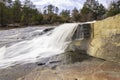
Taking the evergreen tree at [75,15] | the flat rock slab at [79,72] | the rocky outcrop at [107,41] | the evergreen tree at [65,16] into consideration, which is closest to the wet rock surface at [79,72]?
the flat rock slab at [79,72]

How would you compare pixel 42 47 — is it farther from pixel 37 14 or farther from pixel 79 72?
pixel 37 14

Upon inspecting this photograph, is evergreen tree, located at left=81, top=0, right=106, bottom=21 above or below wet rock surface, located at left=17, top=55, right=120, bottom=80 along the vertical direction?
above

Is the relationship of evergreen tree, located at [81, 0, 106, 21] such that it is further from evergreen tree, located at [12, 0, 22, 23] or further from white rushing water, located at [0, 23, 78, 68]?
white rushing water, located at [0, 23, 78, 68]

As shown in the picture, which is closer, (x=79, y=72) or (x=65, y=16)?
(x=79, y=72)

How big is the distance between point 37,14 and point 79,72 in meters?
29.7

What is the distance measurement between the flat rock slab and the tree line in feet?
75.3

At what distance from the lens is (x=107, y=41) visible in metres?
8.13

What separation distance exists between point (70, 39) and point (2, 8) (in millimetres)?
24362

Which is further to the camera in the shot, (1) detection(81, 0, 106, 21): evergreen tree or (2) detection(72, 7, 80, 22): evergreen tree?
(2) detection(72, 7, 80, 22): evergreen tree

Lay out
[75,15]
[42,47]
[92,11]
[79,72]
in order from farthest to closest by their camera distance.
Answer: [75,15] → [92,11] → [42,47] → [79,72]

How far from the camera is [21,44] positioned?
1125 centimetres

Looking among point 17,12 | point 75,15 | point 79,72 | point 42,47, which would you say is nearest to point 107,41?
point 79,72

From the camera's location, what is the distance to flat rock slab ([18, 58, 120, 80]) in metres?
5.37

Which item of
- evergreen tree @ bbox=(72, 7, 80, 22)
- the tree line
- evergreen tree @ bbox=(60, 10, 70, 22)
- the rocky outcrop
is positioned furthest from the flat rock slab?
evergreen tree @ bbox=(60, 10, 70, 22)
